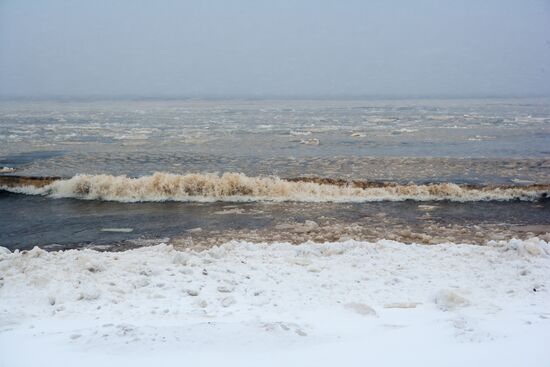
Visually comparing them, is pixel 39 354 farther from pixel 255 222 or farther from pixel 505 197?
pixel 505 197

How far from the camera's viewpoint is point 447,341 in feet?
15.4

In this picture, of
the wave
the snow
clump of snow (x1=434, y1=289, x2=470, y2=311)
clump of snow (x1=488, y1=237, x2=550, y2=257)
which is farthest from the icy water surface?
clump of snow (x1=434, y1=289, x2=470, y2=311)

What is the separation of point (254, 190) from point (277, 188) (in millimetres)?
648

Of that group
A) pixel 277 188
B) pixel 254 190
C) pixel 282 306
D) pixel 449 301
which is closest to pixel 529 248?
pixel 449 301

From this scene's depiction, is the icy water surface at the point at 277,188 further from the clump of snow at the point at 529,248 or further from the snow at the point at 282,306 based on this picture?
the snow at the point at 282,306

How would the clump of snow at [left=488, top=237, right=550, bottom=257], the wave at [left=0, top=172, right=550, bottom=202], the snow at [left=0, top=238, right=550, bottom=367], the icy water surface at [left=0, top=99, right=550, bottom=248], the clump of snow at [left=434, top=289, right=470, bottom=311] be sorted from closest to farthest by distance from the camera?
the snow at [left=0, top=238, right=550, bottom=367] < the clump of snow at [left=434, top=289, right=470, bottom=311] < the clump of snow at [left=488, top=237, right=550, bottom=257] < the icy water surface at [left=0, top=99, right=550, bottom=248] < the wave at [left=0, top=172, right=550, bottom=202]

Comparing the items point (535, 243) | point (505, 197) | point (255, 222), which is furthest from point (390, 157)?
point (535, 243)

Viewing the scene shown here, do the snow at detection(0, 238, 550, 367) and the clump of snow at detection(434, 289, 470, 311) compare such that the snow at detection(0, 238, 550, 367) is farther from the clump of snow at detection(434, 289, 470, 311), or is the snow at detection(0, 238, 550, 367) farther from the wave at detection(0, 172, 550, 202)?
the wave at detection(0, 172, 550, 202)

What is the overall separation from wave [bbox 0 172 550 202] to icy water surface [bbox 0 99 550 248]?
0.04 meters

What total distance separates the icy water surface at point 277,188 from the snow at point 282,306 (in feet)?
9.35

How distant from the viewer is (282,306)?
562 cm

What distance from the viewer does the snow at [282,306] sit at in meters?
4.49

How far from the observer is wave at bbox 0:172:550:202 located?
1412 cm

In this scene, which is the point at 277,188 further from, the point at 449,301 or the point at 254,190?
the point at 449,301
